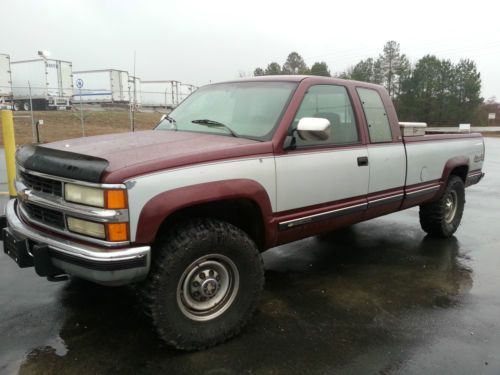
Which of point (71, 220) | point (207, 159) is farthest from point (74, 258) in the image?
point (207, 159)

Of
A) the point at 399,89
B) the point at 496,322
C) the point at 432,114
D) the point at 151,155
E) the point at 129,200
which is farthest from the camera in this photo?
the point at 399,89

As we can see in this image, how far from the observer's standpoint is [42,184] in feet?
10.0

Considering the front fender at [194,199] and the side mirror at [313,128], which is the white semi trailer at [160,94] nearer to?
the side mirror at [313,128]

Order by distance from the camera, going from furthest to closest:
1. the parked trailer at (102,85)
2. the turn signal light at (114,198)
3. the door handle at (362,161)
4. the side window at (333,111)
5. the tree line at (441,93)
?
the tree line at (441,93) → the parked trailer at (102,85) → the door handle at (362,161) → the side window at (333,111) → the turn signal light at (114,198)

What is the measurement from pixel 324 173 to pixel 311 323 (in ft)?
3.99

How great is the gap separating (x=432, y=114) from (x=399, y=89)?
609 cm

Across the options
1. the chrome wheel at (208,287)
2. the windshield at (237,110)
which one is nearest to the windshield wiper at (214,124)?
the windshield at (237,110)

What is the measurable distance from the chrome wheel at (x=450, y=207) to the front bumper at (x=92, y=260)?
14.4 ft

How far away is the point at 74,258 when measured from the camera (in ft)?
8.93

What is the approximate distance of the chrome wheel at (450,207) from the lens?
19.1ft

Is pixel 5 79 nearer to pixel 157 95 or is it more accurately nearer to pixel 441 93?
pixel 157 95

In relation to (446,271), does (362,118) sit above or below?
above

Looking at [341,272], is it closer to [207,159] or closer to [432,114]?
[207,159]

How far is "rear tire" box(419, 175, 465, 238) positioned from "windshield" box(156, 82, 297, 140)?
288 centimetres
